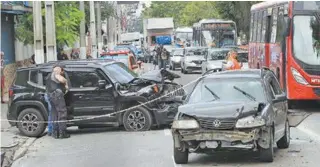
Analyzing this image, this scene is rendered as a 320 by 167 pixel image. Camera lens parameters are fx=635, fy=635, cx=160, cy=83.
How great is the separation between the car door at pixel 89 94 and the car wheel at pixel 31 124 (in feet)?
3.09

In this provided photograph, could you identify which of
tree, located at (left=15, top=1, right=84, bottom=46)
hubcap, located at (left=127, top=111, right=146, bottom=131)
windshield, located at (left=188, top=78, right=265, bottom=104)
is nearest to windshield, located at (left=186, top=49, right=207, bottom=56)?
tree, located at (left=15, top=1, right=84, bottom=46)

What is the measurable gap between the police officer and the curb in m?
0.60

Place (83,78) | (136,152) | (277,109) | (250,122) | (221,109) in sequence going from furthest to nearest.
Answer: (83,78), (136,152), (277,109), (221,109), (250,122)

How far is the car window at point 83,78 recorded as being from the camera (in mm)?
15249

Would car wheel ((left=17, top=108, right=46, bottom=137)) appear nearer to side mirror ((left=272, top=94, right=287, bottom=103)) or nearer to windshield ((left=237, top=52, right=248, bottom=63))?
side mirror ((left=272, top=94, right=287, bottom=103))

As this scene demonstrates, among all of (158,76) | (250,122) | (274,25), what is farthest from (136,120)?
(274,25)

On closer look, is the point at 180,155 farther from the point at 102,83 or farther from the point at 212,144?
the point at 102,83

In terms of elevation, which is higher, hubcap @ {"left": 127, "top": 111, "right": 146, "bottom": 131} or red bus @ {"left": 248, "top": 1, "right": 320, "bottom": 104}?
red bus @ {"left": 248, "top": 1, "right": 320, "bottom": 104}

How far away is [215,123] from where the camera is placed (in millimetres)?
9734

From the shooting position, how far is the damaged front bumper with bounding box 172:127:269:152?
966 centimetres

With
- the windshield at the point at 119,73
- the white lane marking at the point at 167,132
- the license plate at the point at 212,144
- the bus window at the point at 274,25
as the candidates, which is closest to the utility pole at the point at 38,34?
the windshield at the point at 119,73

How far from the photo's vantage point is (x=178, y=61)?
1734 inches

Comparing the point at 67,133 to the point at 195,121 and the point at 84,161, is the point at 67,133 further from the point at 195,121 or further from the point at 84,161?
the point at 195,121

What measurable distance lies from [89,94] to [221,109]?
19.2 ft
